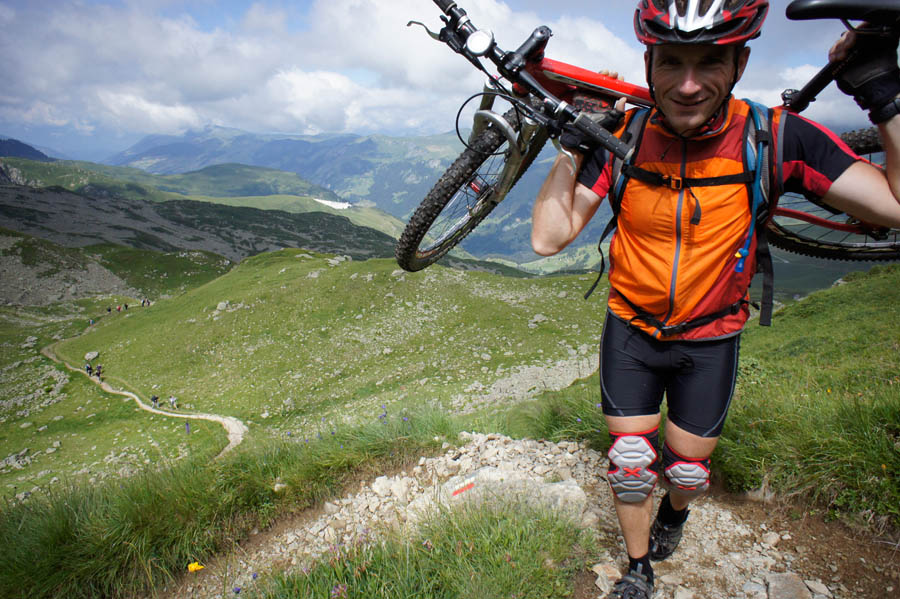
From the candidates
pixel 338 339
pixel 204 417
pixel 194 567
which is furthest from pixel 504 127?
pixel 338 339

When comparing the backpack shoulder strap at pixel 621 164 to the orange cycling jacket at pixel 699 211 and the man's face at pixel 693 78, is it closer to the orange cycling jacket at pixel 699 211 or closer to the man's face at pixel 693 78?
the orange cycling jacket at pixel 699 211

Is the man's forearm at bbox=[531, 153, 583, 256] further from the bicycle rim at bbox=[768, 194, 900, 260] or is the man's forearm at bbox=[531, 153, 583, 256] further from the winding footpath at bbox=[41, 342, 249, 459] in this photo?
the winding footpath at bbox=[41, 342, 249, 459]

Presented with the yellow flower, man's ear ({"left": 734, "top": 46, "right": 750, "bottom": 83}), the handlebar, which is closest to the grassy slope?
the yellow flower

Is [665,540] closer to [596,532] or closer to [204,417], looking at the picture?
[596,532]

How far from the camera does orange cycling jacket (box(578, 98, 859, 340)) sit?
104 inches

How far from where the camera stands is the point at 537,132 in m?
5.23

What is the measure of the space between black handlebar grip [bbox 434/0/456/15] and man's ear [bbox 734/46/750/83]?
10.1 feet

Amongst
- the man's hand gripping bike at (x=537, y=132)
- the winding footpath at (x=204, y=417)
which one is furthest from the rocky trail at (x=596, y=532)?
the winding footpath at (x=204, y=417)

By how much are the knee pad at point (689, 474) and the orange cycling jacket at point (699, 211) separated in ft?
3.30

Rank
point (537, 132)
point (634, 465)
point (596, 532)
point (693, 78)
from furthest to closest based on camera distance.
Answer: point (537, 132), point (596, 532), point (634, 465), point (693, 78)

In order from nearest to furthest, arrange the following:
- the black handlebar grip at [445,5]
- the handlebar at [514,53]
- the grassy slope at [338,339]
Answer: the handlebar at [514,53] → the black handlebar grip at [445,5] → the grassy slope at [338,339]

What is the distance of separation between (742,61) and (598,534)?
150 inches

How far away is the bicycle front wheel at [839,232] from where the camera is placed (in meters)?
4.29

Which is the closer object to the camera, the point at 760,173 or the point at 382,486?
the point at 760,173
